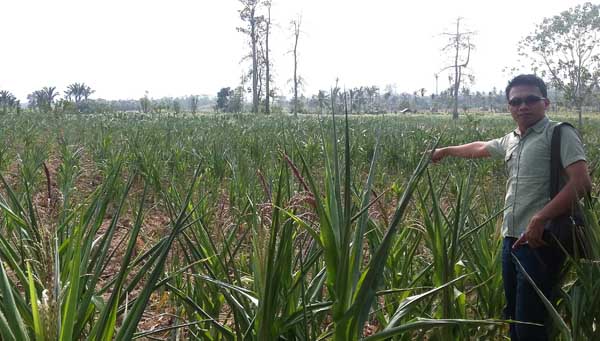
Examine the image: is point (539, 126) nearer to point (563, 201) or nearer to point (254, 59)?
point (563, 201)

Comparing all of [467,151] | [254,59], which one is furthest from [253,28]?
[467,151]

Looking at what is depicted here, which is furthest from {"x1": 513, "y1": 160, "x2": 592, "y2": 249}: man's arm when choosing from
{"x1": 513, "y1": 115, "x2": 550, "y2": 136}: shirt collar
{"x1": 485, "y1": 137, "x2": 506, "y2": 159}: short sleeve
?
{"x1": 485, "y1": 137, "x2": 506, "y2": 159}: short sleeve

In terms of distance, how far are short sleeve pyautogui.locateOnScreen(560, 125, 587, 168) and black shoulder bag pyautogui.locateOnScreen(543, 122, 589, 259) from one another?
2cm

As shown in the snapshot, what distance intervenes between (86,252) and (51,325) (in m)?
0.21

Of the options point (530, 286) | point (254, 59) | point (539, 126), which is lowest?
point (530, 286)

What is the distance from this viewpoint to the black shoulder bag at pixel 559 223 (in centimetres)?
187

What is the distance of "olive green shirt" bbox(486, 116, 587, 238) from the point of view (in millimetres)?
1928

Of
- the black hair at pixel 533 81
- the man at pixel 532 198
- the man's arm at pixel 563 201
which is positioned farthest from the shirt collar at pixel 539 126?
the man's arm at pixel 563 201

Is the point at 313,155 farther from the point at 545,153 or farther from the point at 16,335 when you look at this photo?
the point at 16,335

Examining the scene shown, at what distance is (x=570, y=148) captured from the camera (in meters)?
1.89

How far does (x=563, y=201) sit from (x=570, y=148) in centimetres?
20

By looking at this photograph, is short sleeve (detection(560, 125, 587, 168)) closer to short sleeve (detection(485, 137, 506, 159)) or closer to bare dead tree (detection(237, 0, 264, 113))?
short sleeve (detection(485, 137, 506, 159))

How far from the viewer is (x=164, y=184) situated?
4.43 meters

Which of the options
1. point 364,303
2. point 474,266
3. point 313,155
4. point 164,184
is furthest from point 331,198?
point 313,155
